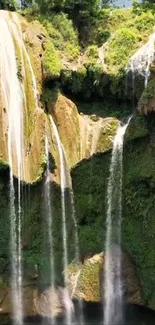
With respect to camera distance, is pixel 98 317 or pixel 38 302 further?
pixel 98 317

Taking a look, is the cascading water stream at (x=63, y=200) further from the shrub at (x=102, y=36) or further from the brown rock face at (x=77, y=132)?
the shrub at (x=102, y=36)

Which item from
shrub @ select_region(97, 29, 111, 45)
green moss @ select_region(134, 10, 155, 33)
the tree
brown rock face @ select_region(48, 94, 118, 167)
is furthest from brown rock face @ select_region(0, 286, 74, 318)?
the tree

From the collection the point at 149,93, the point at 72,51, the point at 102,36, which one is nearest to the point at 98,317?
the point at 149,93

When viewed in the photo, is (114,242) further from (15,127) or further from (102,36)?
(102,36)

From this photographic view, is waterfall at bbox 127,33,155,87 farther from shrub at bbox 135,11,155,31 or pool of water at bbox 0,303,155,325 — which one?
pool of water at bbox 0,303,155,325

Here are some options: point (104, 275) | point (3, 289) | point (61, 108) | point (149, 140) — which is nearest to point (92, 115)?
point (61, 108)

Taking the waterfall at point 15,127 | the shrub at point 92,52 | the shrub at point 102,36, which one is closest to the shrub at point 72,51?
A: the shrub at point 92,52
